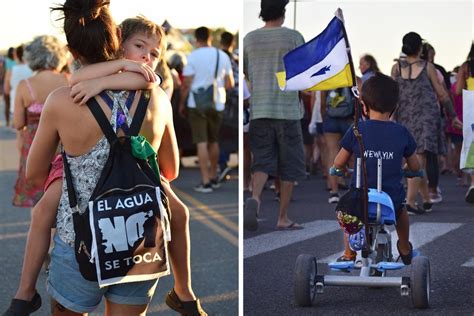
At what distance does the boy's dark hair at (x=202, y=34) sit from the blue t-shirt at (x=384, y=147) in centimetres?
675

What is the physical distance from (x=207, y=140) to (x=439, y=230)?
4894 mm

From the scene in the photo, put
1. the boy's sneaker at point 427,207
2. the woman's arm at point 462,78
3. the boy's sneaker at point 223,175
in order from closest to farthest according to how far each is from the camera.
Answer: the woman's arm at point 462,78 < the boy's sneaker at point 427,207 < the boy's sneaker at point 223,175

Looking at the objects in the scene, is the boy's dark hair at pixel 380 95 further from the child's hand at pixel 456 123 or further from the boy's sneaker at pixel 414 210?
the child's hand at pixel 456 123

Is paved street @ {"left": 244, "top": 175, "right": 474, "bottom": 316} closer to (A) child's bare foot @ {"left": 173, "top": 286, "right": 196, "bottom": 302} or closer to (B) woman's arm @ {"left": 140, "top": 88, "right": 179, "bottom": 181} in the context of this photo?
(A) child's bare foot @ {"left": 173, "top": 286, "right": 196, "bottom": 302}

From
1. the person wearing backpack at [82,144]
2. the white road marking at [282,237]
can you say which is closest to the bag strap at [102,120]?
the person wearing backpack at [82,144]

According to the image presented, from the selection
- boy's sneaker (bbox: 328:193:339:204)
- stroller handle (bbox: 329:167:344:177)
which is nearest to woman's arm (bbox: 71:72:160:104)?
stroller handle (bbox: 329:167:344:177)

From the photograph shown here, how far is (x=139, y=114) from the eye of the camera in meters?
4.04

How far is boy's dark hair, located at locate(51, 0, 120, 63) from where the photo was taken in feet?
13.2

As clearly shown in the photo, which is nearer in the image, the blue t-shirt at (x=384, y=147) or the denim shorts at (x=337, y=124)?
the blue t-shirt at (x=384, y=147)

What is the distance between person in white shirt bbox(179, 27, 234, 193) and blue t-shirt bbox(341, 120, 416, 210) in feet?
22.6

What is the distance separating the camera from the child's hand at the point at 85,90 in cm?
395

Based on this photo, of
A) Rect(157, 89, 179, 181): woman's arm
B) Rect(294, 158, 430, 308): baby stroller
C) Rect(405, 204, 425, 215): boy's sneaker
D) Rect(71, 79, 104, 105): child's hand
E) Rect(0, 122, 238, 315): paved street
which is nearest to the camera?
Rect(71, 79, 104, 105): child's hand

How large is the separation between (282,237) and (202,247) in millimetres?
935

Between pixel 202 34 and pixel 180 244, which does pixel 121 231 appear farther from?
pixel 202 34
